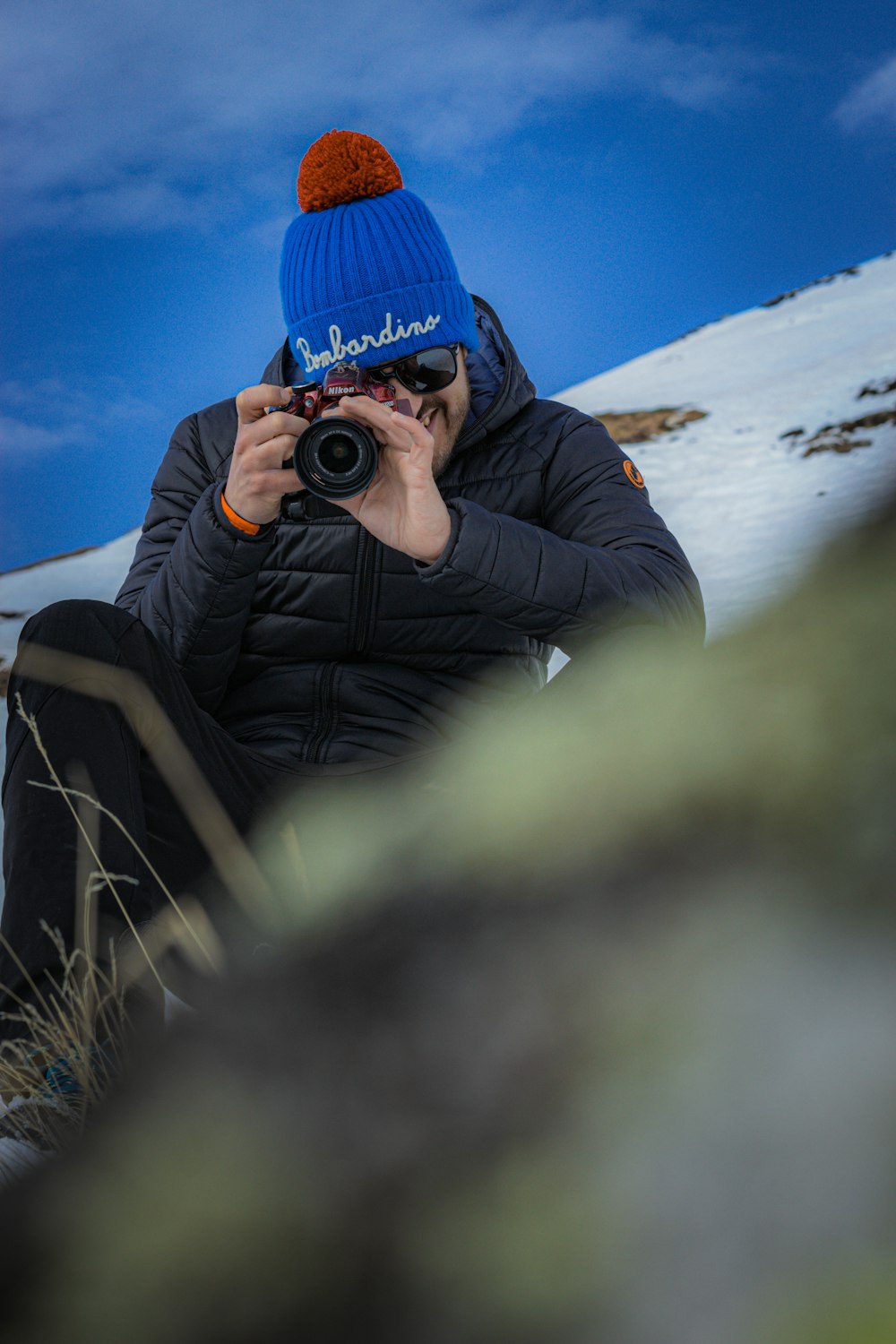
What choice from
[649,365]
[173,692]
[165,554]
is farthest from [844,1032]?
[649,365]

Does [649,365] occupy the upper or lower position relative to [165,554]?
upper

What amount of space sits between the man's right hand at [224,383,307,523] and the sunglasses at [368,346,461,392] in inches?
15.5

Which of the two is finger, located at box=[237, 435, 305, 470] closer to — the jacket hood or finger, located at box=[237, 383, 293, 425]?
finger, located at box=[237, 383, 293, 425]

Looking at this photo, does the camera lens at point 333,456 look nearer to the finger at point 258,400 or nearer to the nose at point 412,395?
the finger at point 258,400

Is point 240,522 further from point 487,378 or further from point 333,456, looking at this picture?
point 487,378

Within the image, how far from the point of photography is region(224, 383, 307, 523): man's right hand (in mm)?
2230

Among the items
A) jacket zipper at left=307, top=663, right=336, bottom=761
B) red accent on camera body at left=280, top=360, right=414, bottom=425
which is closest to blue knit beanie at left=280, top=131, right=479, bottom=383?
red accent on camera body at left=280, top=360, right=414, bottom=425

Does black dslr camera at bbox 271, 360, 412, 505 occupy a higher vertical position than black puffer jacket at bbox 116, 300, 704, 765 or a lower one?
higher

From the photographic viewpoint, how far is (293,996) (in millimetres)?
971

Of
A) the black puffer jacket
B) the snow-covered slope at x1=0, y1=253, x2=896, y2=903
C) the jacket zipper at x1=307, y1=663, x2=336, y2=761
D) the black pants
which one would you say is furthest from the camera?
the snow-covered slope at x1=0, y1=253, x2=896, y2=903

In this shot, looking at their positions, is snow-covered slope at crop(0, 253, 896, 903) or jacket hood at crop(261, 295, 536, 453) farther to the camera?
snow-covered slope at crop(0, 253, 896, 903)

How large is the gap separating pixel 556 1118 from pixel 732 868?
0.24 meters

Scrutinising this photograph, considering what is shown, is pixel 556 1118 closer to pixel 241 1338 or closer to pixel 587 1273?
pixel 587 1273

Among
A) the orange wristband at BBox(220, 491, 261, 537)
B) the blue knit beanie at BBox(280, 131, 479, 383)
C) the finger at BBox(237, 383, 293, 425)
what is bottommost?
the orange wristband at BBox(220, 491, 261, 537)
